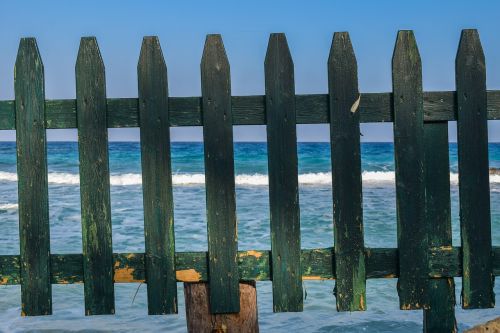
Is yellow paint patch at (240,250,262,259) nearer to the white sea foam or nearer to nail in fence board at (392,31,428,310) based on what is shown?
nail in fence board at (392,31,428,310)

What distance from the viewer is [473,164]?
3703 millimetres

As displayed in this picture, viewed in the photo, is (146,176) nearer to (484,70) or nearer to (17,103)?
(17,103)

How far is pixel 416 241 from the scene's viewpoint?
3664 millimetres

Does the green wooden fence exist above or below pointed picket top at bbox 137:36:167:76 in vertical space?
below

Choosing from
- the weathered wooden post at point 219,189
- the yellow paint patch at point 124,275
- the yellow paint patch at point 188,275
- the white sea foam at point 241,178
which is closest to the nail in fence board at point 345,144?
the weathered wooden post at point 219,189

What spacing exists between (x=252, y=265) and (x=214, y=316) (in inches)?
15.0

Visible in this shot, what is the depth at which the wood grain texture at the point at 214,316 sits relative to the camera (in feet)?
12.1

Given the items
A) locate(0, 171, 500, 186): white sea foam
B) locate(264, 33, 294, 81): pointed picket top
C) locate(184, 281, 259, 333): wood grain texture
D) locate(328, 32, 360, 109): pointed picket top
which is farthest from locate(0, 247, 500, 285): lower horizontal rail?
locate(0, 171, 500, 186): white sea foam

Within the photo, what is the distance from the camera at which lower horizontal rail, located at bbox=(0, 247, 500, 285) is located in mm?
3609

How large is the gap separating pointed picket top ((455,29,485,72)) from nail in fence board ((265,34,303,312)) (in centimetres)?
97

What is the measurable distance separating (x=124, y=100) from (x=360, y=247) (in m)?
1.55

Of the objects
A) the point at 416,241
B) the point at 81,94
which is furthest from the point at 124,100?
the point at 416,241

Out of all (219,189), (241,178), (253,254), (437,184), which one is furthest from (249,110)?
(241,178)

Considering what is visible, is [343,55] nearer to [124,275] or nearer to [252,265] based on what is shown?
[252,265]
